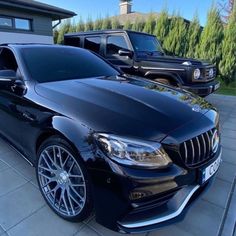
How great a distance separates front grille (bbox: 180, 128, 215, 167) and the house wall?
10590 millimetres

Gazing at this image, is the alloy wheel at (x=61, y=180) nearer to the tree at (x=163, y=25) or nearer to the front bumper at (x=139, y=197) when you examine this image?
the front bumper at (x=139, y=197)

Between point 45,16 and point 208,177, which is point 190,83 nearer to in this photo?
point 208,177

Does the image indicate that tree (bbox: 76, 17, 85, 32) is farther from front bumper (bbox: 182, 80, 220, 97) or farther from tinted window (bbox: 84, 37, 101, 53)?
front bumper (bbox: 182, 80, 220, 97)

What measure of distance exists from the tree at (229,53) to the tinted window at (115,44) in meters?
5.52

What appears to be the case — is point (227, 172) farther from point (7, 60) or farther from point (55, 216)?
point (7, 60)

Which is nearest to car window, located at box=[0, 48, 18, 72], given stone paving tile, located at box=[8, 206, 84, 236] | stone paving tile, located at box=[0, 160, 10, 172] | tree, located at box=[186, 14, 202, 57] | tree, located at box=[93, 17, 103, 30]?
stone paving tile, located at box=[0, 160, 10, 172]

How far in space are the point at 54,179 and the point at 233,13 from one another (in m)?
10.2

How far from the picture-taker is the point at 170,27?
35.1 ft

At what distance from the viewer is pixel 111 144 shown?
1.62m

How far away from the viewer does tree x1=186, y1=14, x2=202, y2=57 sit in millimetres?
10156

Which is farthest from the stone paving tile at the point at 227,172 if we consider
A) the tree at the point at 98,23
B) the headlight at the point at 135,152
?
the tree at the point at 98,23

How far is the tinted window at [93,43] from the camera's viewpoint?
596cm

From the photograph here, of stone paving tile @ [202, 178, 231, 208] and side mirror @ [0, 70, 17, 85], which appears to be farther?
side mirror @ [0, 70, 17, 85]

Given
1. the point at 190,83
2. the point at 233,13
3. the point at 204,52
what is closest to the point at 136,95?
the point at 190,83
